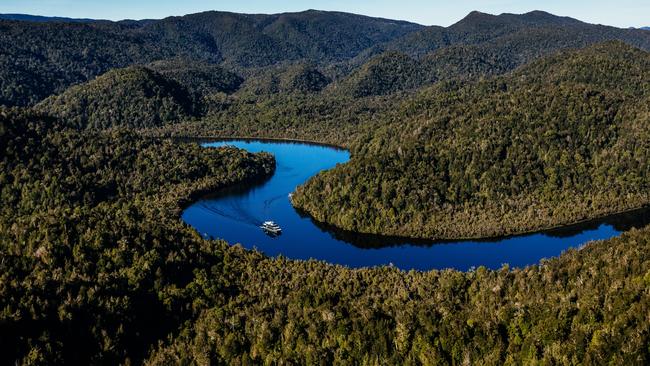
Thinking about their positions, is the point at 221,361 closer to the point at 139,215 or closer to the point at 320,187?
the point at 139,215

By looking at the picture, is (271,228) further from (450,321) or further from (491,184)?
(450,321)

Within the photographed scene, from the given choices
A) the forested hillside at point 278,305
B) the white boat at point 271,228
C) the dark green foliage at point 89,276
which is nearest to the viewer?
the forested hillside at point 278,305

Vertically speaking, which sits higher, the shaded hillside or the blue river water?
the shaded hillside

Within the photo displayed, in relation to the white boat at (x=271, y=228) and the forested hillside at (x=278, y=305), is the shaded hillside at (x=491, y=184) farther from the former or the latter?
the forested hillside at (x=278, y=305)

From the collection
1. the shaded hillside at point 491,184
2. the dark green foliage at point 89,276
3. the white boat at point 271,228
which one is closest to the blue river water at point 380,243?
the white boat at point 271,228

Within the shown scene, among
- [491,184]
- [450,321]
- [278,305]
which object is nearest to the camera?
[450,321]

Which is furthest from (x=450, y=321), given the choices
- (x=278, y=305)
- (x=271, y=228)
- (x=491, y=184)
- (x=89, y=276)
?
(x=491, y=184)

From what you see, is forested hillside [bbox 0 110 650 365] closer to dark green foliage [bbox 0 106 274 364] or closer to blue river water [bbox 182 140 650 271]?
dark green foliage [bbox 0 106 274 364]

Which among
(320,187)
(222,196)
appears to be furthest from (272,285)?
(222,196)

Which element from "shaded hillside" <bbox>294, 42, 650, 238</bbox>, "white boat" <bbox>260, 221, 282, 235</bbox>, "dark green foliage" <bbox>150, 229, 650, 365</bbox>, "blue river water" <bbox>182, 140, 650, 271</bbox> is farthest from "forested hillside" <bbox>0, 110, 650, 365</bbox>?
"shaded hillside" <bbox>294, 42, 650, 238</bbox>
